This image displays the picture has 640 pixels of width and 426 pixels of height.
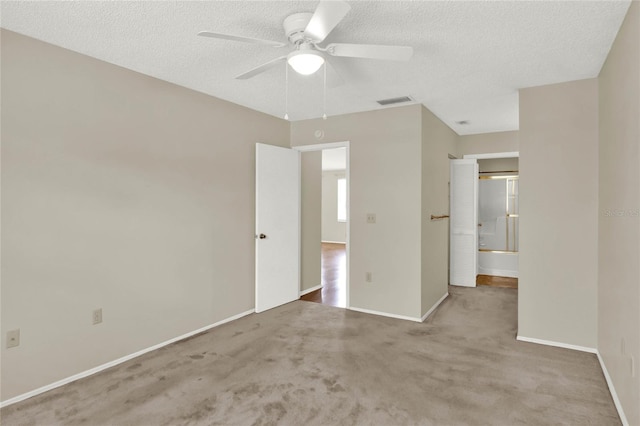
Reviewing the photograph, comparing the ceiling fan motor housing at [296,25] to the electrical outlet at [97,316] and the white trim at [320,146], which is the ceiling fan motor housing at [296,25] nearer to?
the white trim at [320,146]

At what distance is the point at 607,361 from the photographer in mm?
2684

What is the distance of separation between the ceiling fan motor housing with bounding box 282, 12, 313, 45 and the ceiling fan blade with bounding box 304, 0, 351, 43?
0.15 m

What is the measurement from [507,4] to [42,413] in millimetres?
3735

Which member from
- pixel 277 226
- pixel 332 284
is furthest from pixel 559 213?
pixel 332 284

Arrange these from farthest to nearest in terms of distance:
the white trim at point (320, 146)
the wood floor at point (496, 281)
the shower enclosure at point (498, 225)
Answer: the shower enclosure at point (498, 225), the wood floor at point (496, 281), the white trim at point (320, 146)

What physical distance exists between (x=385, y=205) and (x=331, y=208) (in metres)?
7.42

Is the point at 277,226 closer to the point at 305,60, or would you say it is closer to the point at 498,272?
the point at 305,60

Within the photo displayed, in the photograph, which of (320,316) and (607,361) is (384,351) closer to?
(320,316)

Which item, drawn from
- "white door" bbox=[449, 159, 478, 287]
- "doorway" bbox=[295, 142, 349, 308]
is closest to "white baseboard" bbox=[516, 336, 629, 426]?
"doorway" bbox=[295, 142, 349, 308]

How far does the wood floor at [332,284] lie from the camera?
16.0 ft

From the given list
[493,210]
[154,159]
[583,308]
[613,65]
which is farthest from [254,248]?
[493,210]

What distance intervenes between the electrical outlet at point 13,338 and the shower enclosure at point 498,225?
6.46 m

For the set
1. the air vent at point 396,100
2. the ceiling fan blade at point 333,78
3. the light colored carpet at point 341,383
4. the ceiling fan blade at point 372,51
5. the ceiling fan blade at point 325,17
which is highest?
the air vent at point 396,100

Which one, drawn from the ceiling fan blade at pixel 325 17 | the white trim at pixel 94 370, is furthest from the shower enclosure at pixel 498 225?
the ceiling fan blade at pixel 325 17
